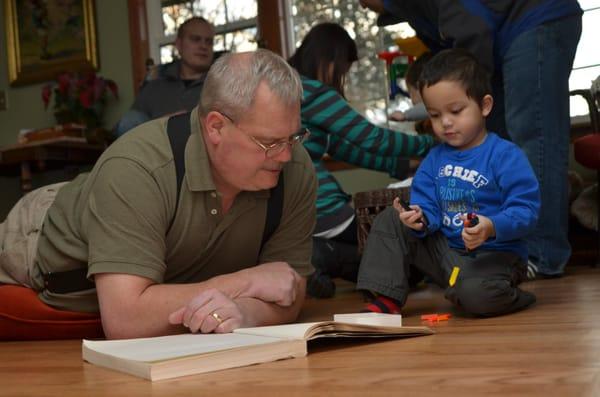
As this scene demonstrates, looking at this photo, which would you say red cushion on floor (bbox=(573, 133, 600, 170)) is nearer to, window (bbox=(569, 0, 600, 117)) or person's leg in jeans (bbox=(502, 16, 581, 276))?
person's leg in jeans (bbox=(502, 16, 581, 276))

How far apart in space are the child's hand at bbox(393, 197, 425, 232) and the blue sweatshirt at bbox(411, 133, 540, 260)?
0.10 meters

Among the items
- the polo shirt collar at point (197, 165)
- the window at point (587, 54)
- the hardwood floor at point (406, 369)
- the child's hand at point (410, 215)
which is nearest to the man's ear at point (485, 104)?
the child's hand at point (410, 215)

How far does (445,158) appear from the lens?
225cm

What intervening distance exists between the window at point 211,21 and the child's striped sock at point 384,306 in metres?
3.34

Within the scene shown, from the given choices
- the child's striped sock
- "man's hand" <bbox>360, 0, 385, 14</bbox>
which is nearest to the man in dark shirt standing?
"man's hand" <bbox>360, 0, 385, 14</bbox>

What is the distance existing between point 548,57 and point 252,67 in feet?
4.86

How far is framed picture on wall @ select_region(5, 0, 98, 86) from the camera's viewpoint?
5.71 meters

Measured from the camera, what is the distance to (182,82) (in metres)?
4.34

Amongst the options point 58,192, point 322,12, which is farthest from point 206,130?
point 322,12

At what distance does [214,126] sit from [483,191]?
2.42ft

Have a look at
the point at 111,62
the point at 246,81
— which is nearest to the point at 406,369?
the point at 246,81

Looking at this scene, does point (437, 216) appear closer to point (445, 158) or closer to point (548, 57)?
point (445, 158)

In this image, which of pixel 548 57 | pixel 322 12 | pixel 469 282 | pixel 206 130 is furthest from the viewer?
pixel 322 12

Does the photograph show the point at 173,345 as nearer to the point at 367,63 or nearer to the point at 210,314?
the point at 210,314
